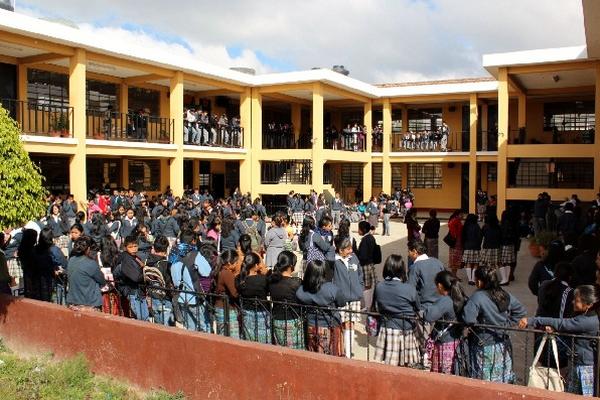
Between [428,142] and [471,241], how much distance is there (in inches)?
595

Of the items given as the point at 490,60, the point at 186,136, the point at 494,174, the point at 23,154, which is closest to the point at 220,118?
the point at 186,136

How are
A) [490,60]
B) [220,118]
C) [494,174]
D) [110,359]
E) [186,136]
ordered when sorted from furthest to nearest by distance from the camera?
[494,174] → [220,118] → [186,136] → [490,60] → [110,359]

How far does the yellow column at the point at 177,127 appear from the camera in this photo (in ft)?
64.7

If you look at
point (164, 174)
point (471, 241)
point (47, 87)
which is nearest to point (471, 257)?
point (471, 241)

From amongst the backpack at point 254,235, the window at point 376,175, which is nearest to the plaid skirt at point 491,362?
the backpack at point 254,235

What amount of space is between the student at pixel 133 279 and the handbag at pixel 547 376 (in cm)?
419

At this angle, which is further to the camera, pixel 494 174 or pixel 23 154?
pixel 494 174

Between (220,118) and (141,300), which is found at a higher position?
(220,118)

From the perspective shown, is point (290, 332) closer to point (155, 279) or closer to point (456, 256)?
point (155, 279)

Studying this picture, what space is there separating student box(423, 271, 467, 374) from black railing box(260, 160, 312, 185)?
18328mm

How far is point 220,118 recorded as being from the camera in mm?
22297

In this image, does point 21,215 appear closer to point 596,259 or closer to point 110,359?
point 110,359

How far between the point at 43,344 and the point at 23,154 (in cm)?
224

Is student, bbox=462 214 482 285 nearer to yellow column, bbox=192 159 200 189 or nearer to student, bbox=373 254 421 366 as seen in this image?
student, bbox=373 254 421 366
